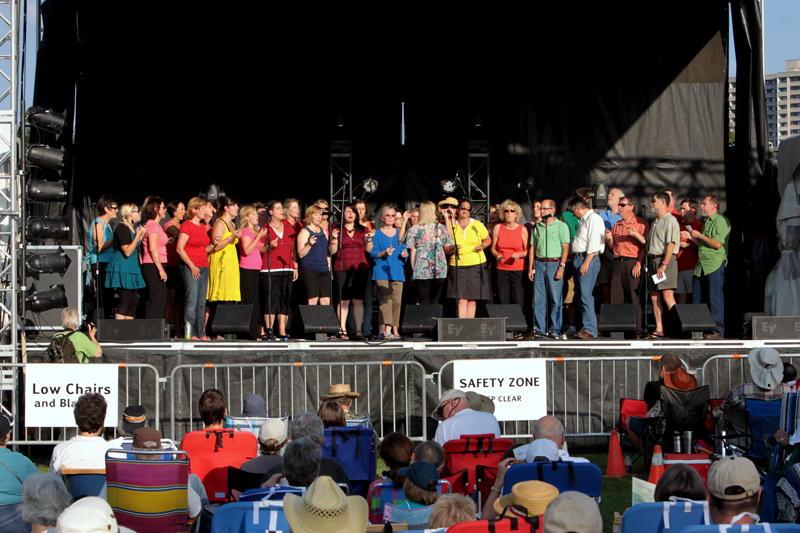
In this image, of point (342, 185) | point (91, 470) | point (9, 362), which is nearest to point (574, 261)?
point (342, 185)

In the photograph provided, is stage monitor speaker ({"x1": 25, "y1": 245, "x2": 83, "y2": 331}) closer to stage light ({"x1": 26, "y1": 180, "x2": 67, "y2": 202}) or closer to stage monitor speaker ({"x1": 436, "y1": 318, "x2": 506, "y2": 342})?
stage light ({"x1": 26, "y1": 180, "x2": 67, "y2": 202})

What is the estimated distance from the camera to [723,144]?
17750 millimetres

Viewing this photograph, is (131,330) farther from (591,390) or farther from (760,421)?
(760,421)

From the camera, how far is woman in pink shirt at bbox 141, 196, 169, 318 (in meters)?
13.6

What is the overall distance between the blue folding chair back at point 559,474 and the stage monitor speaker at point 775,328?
6539 millimetres

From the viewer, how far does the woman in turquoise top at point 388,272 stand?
1395 cm

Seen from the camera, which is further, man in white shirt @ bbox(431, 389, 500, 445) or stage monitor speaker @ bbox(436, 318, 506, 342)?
stage monitor speaker @ bbox(436, 318, 506, 342)

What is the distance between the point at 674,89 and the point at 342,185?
4847 mm

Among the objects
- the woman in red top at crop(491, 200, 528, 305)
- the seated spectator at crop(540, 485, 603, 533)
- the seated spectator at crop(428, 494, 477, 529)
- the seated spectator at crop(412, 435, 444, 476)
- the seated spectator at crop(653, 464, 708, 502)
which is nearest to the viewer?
the seated spectator at crop(540, 485, 603, 533)

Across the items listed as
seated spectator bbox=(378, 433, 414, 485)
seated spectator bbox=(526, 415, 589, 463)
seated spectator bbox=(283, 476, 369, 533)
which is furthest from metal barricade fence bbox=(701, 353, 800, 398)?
seated spectator bbox=(283, 476, 369, 533)

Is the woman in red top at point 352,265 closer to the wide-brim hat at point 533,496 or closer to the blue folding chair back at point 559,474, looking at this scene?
the blue folding chair back at point 559,474

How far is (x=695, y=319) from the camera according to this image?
1372 centimetres

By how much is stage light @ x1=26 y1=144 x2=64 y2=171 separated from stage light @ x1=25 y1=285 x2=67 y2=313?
120 cm

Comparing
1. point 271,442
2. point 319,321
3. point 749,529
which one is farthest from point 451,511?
point 319,321
